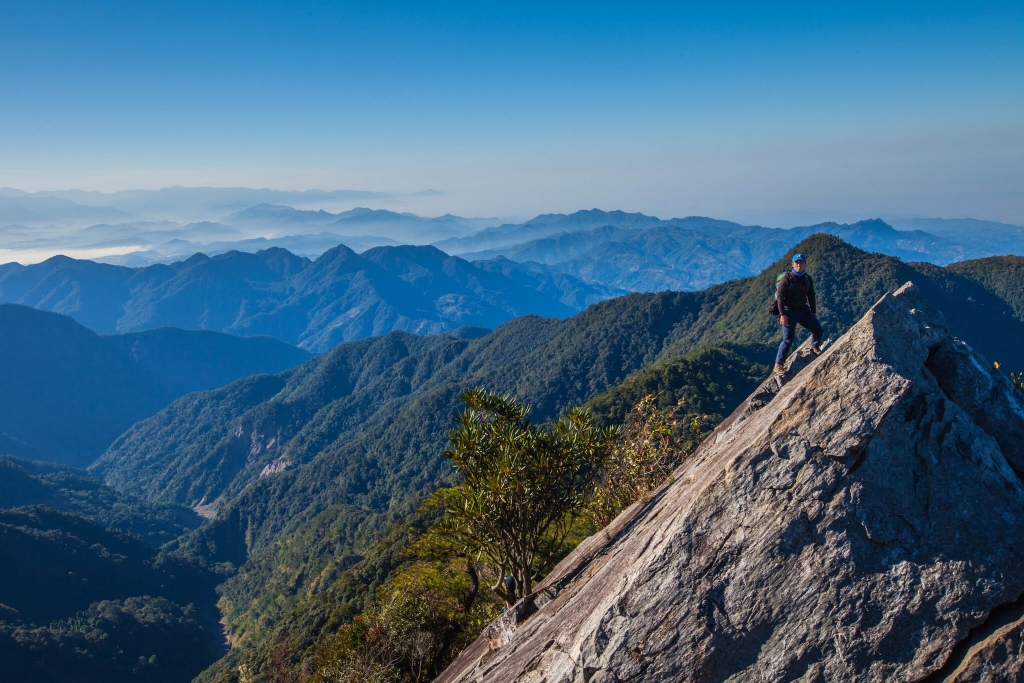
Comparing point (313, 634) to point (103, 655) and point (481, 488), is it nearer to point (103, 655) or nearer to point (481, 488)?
point (103, 655)

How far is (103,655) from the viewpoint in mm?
94000

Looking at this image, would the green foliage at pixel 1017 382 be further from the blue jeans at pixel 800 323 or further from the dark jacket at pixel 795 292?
the dark jacket at pixel 795 292

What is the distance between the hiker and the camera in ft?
45.3

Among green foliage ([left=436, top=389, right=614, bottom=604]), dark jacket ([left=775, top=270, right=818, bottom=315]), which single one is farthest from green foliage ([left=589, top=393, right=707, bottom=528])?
dark jacket ([left=775, top=270, right=818, bottom=315])

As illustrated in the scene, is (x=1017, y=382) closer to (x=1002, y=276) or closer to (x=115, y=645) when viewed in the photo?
(x=115, y=645)

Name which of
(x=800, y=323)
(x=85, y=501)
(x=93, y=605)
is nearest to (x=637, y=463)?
(x=800, y=323)

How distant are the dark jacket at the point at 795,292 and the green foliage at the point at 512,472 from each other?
6196 mm

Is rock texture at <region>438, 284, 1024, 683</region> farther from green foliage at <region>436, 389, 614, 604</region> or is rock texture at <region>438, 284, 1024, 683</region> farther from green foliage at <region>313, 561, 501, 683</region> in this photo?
green foliage at <region>313, 561, 501, 683</region>

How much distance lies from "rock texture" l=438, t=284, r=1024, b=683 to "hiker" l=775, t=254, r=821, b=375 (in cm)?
427

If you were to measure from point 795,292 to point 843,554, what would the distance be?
770cm

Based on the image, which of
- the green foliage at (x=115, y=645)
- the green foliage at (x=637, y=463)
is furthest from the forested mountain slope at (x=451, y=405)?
the green foliage at (x=637, y=463)

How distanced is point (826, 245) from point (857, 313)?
133ft

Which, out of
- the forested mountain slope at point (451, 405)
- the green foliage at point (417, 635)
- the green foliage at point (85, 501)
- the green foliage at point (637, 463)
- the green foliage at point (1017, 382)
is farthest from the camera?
the green foliage at point (85, 501)

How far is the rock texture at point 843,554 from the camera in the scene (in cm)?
812
